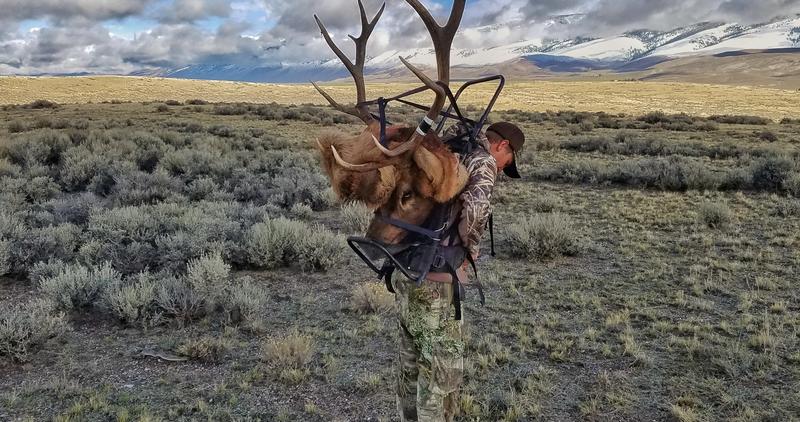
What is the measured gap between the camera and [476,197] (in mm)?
2174

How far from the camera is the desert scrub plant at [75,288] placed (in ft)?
17.9

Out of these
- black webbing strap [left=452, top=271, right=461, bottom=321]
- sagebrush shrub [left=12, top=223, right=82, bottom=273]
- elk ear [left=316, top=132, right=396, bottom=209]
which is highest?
elk ear [left=316, top=132, right=396, bottom=209]

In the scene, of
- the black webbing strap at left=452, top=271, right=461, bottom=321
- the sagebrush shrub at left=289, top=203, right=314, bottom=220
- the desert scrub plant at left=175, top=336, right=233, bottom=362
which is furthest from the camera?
the sagebrush shrub at left=289, top=203, right=314, bottom=220

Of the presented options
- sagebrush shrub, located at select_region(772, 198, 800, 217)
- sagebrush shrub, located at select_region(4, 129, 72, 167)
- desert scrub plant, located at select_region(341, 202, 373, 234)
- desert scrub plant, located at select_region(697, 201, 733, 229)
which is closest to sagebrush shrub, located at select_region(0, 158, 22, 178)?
sagebrush shrub, located at select_region(4, 129, 72, 167)

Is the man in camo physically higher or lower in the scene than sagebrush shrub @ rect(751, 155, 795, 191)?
higher

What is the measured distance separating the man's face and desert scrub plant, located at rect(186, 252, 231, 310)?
4152mm

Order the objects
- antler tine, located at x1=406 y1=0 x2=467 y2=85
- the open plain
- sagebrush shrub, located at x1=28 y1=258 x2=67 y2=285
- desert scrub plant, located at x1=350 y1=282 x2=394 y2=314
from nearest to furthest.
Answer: antler tine, located at x1=406 y1=0 x2=467 y2=85
the open plain
desert scrub plant, located at x1=350 y1=282 x2=394 y2=314
sagebrush shrub, located at x1=28 y1=258 x2=67 y2=285

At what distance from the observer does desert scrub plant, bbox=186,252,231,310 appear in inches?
223

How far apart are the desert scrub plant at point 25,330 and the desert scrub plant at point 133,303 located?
1.52ft

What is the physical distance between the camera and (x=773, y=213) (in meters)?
9.68

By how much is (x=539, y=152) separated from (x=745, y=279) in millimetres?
12445

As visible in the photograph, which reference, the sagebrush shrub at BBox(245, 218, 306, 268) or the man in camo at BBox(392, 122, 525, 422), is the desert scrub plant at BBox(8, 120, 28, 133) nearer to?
the sagebrush shrub at BBox(245, 218, 306, 268)

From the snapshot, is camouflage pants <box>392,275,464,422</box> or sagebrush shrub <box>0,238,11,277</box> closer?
camouflage pants <box>392,275,464,422</box>

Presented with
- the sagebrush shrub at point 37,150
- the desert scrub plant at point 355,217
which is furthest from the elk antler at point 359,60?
the sagebrush shrub at point 37,150
